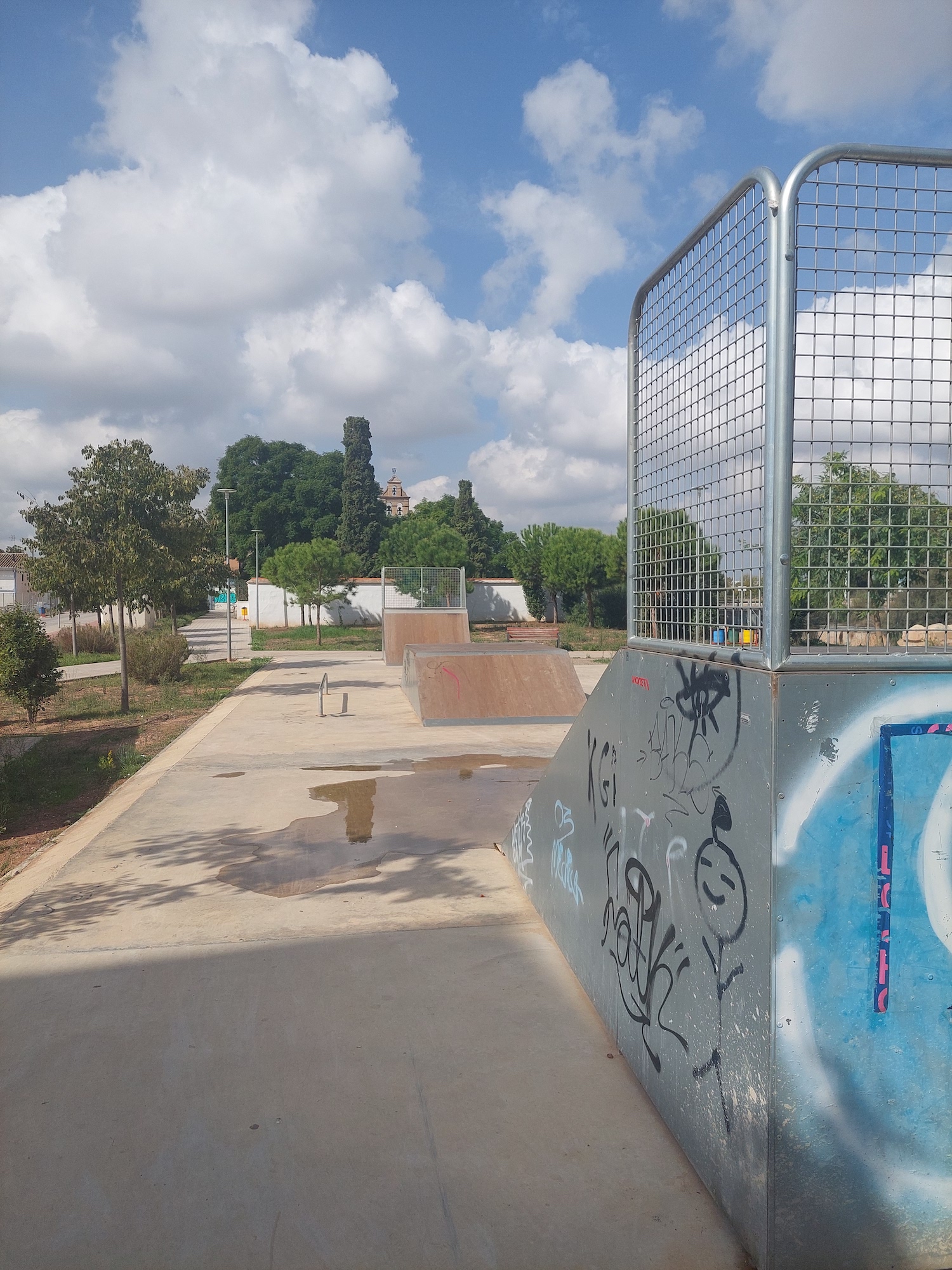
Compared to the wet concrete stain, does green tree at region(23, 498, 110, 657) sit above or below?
above

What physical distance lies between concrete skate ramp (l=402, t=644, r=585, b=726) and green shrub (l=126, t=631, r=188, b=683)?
7.43 metres

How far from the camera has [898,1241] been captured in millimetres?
2393

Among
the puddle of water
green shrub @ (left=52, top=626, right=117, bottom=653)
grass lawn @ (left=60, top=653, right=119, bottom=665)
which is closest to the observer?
the puddle of water

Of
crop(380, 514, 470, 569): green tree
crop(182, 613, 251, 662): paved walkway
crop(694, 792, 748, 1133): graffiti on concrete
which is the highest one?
crop(380, 514, 470, 569): green tree

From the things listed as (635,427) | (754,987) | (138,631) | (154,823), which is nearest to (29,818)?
(154,823)

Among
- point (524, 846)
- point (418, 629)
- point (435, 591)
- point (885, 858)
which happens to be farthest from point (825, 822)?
point (435, 591)

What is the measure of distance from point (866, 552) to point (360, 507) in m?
63.1

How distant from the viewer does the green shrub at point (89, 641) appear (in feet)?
87.3

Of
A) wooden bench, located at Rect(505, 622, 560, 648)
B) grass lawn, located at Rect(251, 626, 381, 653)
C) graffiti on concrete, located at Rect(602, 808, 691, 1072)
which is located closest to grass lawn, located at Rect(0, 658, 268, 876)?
graffiti on concrete, located at Rect(602, 808, 691, 1072)

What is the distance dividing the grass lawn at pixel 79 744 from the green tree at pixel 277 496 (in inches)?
2235

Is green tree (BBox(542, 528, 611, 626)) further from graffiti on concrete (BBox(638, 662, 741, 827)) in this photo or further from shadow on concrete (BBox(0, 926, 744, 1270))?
graffiti on concrete (BBox(638, 662, 741, 827))

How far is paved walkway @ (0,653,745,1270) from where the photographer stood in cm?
257

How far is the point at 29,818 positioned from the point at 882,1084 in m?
8.53

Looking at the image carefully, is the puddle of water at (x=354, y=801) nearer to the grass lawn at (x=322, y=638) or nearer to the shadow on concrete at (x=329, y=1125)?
the shadow on concrete at (x=329, y=1125)
